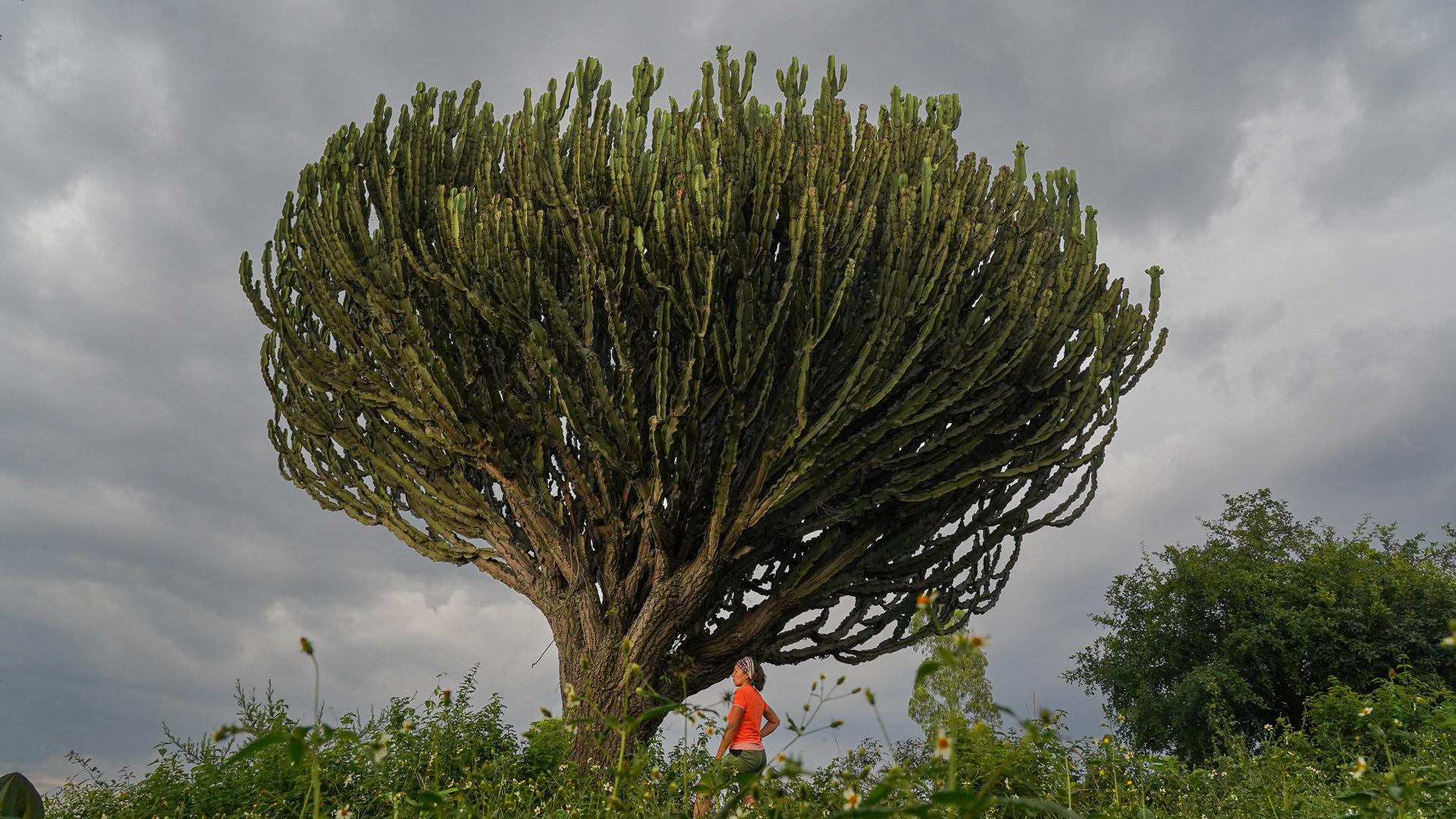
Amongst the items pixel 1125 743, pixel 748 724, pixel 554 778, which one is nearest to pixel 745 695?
pixel 748 724

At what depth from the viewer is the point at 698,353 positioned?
6.47 metres

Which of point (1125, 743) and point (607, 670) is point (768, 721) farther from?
point (1125, 743)

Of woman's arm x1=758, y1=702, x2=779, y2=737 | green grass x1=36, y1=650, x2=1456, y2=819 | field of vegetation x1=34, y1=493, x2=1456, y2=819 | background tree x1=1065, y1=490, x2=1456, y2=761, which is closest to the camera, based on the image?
field of vegetation x1=34, y1=493, x2=1456, y2=819

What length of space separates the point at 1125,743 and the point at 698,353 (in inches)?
305

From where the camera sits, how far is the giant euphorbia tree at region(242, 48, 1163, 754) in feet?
22.0

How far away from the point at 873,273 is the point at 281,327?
601cm

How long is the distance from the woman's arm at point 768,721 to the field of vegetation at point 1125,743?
0.48 m

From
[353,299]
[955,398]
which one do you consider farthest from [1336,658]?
[353,299]

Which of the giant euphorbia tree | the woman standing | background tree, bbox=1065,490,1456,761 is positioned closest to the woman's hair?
the woman standing

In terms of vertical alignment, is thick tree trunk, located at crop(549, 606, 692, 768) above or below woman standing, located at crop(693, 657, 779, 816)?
above

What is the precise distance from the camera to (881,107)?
27.6ft

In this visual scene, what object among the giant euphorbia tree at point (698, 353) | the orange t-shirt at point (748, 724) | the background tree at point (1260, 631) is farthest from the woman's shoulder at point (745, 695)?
the background tree at point (1260, 631)

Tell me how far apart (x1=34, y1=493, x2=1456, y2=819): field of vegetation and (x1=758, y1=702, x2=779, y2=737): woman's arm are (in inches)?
18.9

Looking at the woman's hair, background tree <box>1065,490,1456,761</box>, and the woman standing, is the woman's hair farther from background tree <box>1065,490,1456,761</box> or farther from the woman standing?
background tree <box>1065,490,1456,761</box>
